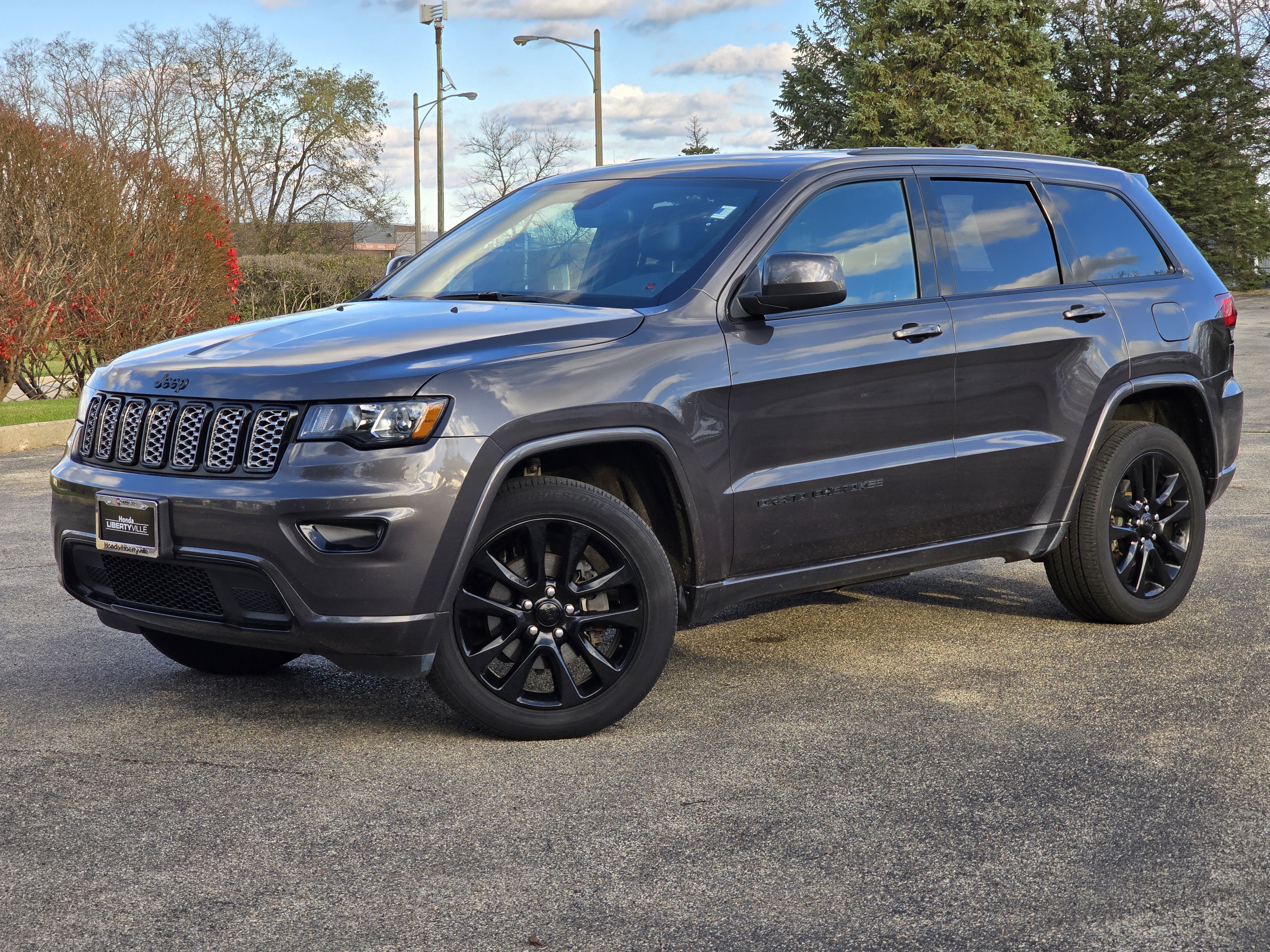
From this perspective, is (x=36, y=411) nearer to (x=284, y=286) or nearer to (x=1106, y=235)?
(x=1106, y=235)

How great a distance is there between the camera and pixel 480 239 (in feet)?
18.2

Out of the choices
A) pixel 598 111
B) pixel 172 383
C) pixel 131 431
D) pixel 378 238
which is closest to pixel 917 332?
pixel 172 383

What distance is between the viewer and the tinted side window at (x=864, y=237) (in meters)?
4.95

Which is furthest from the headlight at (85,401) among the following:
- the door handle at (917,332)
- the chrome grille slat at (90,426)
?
the door handle at (917,332)

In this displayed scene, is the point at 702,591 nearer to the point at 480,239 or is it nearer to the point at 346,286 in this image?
the point at 480,239

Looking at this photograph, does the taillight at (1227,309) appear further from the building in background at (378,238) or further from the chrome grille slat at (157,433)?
the building in background at (378,238)

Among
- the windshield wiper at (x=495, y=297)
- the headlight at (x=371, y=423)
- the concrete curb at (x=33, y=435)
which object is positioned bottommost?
the concrete curb at (x=33, y=435)

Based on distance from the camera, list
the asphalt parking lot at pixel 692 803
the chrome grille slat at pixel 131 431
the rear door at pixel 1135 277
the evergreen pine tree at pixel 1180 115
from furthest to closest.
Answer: the evergreen pine tree at pixel 1180 115
the rear door at pixel 1135 277
the chrome grille slat at pixel 131 431
the asphalt parking lot at pixel 692 803

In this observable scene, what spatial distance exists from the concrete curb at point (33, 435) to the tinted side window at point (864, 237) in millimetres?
9700

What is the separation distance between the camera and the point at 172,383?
4.23 metres

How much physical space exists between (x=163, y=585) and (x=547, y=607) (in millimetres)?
1151

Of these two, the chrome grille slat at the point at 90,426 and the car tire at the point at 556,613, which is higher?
the chrome grille slat at the point at 90,426

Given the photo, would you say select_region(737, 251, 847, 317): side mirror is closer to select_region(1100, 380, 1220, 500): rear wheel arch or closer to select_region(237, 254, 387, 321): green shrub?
select_region(1100, 380, 1220, 500): rear wheel arch

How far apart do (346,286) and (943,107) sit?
21143 mm
